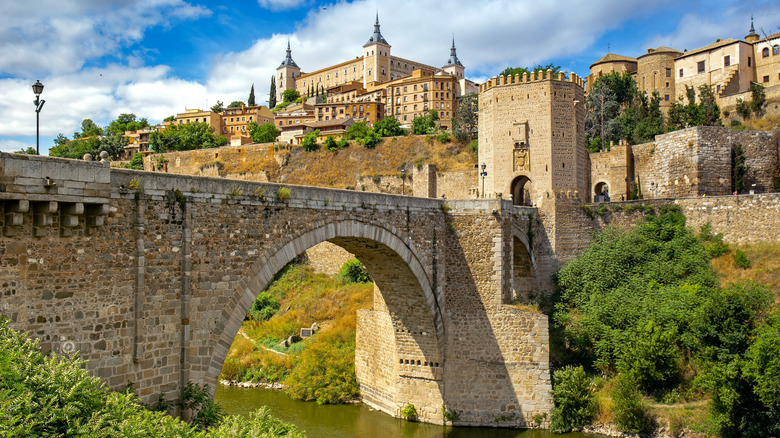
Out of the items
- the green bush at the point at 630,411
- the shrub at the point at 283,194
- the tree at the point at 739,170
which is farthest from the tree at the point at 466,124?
the shrub at the point at 283,194

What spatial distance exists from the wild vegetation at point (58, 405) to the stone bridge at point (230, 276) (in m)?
0.97

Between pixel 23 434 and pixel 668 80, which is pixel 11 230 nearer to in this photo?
pixel 23 434

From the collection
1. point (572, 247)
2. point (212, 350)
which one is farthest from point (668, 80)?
point (212, 350)

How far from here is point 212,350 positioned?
1011 cm

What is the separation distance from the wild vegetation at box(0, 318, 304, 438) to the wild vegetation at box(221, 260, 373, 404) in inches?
454

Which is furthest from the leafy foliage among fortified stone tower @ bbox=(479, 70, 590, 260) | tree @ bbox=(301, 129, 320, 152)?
fortified stone tower @ bbox=(479, 70, 590, 260)

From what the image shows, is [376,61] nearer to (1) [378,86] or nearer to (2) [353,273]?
(1) [378,86]

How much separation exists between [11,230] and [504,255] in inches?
500

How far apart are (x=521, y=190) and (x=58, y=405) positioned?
24307 mm

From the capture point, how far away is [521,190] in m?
28.3

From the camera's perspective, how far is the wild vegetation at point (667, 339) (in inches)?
557

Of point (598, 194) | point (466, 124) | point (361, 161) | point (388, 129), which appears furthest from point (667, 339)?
point (388, 129)

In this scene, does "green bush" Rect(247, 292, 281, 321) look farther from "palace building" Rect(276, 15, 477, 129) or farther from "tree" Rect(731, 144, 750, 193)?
"palace building" Rect(276, 15, 477, 129)

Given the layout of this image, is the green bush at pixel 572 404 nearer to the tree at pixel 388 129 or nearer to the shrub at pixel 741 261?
the shrub at pixel 741 261
